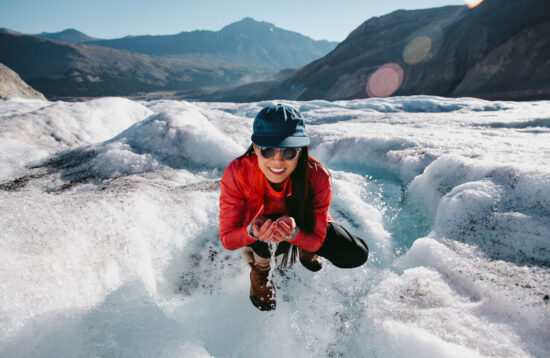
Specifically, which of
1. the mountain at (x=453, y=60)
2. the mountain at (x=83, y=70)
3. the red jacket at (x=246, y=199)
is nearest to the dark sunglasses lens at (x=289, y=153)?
the red jacket at (x=246, y=199)

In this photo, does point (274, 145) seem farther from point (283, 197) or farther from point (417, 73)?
point (417, 73)

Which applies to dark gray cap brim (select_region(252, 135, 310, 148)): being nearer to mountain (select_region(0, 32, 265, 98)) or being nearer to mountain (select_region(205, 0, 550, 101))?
mountain (select_region(205, 0, 550, 101))

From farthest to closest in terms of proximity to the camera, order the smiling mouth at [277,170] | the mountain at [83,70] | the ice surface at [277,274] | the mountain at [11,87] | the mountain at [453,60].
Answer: the mountain at [83,70], the mountain at [453,60], the mountain at [11,87], the smiling mouth at [277,170], the ice surface at [277,274]

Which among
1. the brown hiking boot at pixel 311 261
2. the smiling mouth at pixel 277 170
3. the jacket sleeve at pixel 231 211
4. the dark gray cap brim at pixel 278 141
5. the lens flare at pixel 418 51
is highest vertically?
the lens flare at pixel 418 51

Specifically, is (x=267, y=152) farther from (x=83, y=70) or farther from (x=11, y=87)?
(x=83, y=70)

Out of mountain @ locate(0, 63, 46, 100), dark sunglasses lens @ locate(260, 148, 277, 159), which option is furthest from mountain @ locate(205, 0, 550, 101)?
mountain @ locate(0, 63, 46, 100)

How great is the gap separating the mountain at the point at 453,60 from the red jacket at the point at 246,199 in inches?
874

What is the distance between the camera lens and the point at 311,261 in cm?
247

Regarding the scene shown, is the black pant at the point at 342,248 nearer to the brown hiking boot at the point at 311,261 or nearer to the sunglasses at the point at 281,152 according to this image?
the brown hiking boot at the point at 311,261

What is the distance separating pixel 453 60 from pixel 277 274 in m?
34.5

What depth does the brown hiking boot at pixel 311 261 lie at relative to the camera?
2.45 metres

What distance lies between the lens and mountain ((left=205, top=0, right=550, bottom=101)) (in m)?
21.6

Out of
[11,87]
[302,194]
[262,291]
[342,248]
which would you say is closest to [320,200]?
[302,194]

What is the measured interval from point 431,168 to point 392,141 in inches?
67.2
